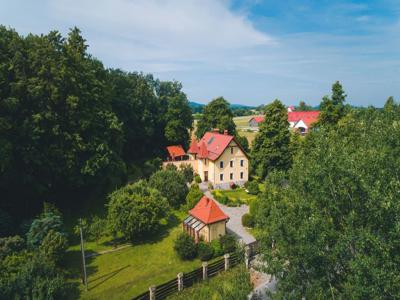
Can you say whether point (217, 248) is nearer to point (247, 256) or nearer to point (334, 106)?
point (247, 256)

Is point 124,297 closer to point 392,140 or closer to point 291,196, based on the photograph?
point 291,196

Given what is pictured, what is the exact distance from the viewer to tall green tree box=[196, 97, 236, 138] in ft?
178

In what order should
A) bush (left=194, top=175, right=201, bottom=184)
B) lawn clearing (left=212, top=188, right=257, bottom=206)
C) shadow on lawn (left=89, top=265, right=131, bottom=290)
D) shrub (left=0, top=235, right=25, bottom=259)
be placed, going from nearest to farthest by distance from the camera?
shrub (left=0, top=235, right=25, bottom=259) < shadow on lawn (left=89, top=265, right=131, bottom=290) < lawn clearing (left=212, top=188, right=257, bottom=206) < bush (left=194, top=175, right=201, bottom=184)

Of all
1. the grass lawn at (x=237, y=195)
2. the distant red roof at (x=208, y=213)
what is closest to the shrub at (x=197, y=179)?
the grass lawn at (x=237, y=195)

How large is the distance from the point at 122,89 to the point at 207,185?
24.4 meters

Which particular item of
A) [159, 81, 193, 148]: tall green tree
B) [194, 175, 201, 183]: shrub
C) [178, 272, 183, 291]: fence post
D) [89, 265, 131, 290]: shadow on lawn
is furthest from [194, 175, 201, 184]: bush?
[178, 272, 183, 291]: fence post

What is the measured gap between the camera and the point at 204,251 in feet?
67.8

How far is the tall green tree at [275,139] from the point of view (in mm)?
37625

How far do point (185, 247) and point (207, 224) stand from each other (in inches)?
98.3

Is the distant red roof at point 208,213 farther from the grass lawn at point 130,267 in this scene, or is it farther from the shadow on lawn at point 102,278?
the shadow on lawn at point 102,278

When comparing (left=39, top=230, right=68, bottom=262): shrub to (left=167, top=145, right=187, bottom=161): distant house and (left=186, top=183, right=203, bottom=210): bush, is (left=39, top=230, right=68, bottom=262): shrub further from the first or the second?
(left=167, top=145, right=187, bottom=161): distant house

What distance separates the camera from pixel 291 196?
12.4 m

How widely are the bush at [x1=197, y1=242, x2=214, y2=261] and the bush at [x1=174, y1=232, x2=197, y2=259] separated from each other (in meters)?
0.41

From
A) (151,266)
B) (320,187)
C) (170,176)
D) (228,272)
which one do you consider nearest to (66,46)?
(170,176)
